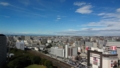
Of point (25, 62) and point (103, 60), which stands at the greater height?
point (103, 60)

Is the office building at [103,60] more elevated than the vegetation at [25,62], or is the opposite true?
the office building at [103,60]

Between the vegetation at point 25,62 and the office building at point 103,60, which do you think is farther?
the vegetation at point 25,62

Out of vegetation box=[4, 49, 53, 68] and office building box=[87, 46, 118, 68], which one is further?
vegetation box=[4, 49, 53, 68]

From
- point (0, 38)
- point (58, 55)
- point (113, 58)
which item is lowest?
point (58, 55)

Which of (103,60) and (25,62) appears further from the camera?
(25,62)

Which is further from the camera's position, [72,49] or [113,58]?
[72,49]

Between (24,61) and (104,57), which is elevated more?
(104,57)

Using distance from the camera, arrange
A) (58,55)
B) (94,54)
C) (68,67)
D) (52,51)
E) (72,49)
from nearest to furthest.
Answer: (94,54)
(68,67)
(72,49)
(58,55)
(52,51)

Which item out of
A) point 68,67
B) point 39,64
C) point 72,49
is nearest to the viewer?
point 68,67

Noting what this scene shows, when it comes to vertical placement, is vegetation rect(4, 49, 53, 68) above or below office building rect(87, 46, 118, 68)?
below

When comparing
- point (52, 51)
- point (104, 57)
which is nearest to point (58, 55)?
point (52, 51)

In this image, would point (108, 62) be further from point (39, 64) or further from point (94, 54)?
point (39, 64)
